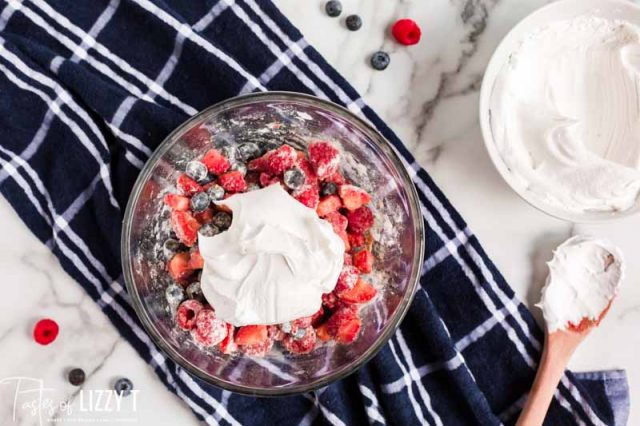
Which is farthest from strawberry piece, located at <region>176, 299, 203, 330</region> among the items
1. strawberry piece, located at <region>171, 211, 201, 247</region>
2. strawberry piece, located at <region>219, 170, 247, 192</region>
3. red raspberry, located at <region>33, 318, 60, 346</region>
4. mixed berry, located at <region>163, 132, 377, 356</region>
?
red raspberry, located at <region>33, 318, 60, 346</region>

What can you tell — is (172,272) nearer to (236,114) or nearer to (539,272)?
(236,114)

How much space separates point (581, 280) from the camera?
4.74ft

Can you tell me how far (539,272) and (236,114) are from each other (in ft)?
2.33

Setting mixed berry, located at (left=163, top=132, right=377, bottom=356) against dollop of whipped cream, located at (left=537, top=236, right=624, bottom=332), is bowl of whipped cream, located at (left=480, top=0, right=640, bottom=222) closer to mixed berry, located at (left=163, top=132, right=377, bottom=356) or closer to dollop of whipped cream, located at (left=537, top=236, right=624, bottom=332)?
dollop of whipped cream, located at (left=537, top=236, right=624, bottom=332)

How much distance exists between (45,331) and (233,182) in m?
0.53

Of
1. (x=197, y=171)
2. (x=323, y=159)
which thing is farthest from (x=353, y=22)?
(x=197, y=171)

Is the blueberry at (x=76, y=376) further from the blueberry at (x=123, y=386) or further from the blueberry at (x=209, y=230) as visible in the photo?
the blueberry at (x=209, y=230)

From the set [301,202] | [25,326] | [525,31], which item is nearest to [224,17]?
[301,202]

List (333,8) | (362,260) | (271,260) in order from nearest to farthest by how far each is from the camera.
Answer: (271,260) < (362,260) < (333,8)

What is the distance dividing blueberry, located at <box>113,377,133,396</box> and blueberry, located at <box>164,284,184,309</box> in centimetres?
24

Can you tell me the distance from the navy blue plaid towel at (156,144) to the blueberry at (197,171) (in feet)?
0.43

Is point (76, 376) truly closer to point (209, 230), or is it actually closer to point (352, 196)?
point (209, 230)

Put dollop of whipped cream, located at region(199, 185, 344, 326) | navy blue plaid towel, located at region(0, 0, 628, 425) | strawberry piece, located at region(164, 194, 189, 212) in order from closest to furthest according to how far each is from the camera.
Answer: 1. dollop of whipped cream, located at region(199, 185, 344, 326)
2. strawberry piece, located at region(164, 194, 189, 212)
3. navy blue plaid towel, located at region(0, 0, 628, 425)

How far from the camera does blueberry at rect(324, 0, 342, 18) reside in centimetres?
143
